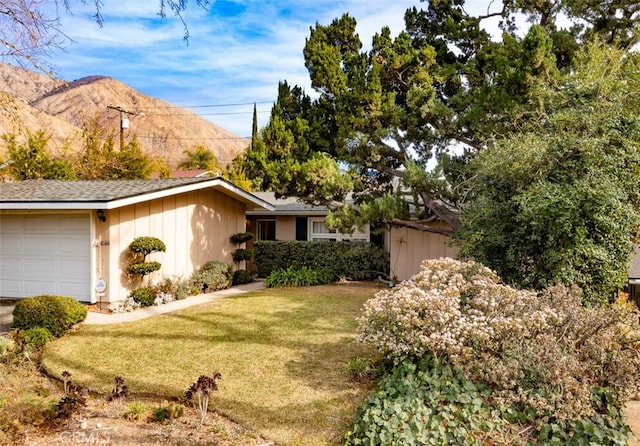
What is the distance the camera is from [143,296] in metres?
10.6

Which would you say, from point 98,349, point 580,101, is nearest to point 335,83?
point 580,101

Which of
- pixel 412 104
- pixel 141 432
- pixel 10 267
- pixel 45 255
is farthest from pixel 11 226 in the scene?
pixel 412 104

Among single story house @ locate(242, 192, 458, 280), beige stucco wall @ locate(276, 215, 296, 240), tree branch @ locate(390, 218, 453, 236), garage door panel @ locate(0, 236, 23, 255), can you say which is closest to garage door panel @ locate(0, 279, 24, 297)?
garage door panel @ locate(0, 236, 23, 255)

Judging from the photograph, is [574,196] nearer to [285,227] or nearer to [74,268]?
[74,268]

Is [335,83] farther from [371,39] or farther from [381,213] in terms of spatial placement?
[381,213]

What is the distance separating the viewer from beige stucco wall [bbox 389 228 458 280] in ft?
47.1

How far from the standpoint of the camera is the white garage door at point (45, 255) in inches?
404

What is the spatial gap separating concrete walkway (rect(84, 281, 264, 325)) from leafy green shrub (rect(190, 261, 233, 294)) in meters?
0.24

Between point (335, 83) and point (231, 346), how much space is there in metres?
8.87

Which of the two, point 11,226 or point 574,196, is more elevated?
point 574,196

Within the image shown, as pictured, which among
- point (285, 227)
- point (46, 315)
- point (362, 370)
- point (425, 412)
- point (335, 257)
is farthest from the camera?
point (285, 227)

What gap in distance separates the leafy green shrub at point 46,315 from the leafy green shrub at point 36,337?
18cm

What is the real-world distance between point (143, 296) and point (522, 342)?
8537 millimetres

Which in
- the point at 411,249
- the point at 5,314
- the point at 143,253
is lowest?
the point at 5,314
